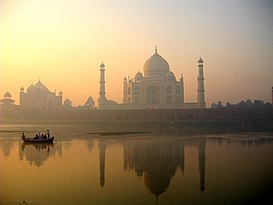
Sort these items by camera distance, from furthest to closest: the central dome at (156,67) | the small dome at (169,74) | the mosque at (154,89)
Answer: the small dome at (169,74) < the central dome at (156,67) < the mosque at (154,89)

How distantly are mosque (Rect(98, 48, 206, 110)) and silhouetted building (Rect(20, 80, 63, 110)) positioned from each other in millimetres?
11272

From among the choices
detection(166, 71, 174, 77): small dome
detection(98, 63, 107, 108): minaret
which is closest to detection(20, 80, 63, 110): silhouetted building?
detection(98, 63, 107, 108): minaret

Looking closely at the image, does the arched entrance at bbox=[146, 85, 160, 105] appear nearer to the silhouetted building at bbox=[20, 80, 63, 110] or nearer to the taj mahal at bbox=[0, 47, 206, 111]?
the taj mahal at bbox=[0, 47, 206, 111]

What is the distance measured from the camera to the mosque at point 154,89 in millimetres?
42031

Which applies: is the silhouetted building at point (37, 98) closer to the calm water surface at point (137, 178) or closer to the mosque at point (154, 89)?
the mosque at point (154, 89)

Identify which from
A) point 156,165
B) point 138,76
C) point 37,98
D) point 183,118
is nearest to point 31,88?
point 37,98

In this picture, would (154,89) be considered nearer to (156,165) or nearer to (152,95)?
(152,95)

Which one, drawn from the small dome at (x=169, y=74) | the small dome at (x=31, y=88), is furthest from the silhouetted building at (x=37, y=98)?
the small dome at (x=169, y=74)

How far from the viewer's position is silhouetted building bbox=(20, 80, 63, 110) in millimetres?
49259

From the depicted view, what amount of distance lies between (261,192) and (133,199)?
8.51 ft

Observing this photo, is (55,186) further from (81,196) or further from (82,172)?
(82,172)

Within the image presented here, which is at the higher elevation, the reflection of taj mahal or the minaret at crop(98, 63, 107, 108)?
the minaret at crop(98, 63, 107, 108)

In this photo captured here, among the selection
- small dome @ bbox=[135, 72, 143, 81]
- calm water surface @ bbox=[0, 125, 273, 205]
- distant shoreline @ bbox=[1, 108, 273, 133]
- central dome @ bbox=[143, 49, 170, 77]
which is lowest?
calm water surface @ bbox=[0, 125, 273, 205]

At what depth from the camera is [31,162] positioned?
10523mm
